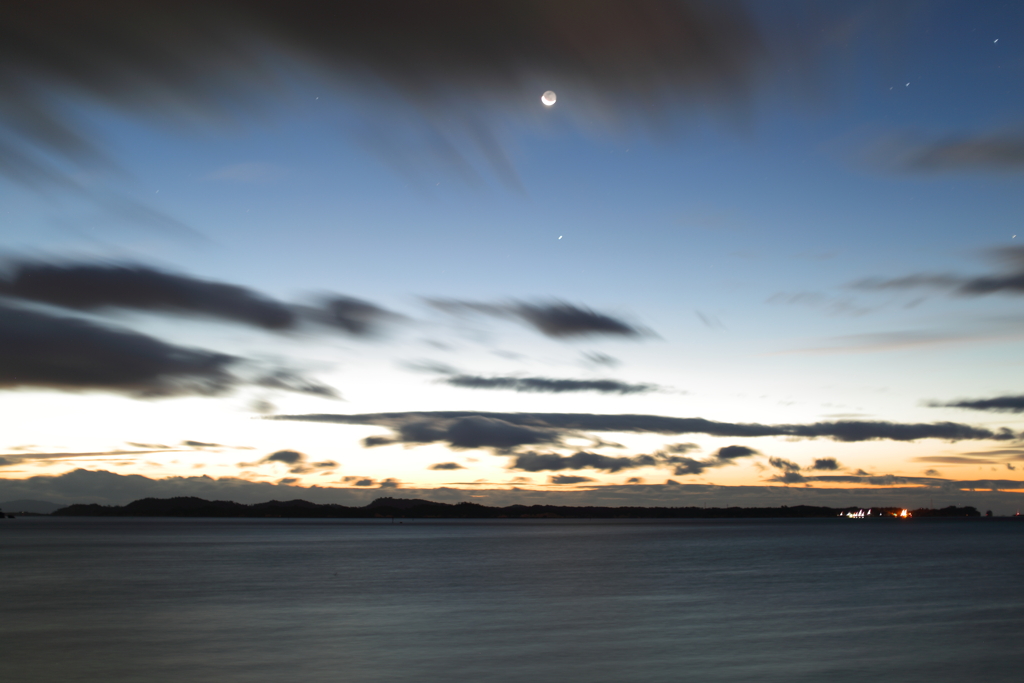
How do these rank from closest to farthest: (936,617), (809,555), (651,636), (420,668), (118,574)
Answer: (420,668), (651,636), (936,617), (118,574), (809,555)

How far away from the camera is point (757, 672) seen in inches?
1031

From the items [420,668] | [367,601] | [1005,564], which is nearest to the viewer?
[420,668]

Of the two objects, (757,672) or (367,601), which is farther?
(367,601)

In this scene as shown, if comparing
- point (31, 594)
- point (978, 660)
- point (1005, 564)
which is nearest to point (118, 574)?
point (31, 594)

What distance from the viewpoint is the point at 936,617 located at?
40844 mm

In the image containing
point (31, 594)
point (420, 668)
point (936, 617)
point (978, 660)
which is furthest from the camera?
point (31, 594)

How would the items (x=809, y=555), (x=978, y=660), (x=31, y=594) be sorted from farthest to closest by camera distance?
(x=809, y=555)
(x=31, y=594)
(x=978, y=660)

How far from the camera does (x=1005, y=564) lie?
3319 inches

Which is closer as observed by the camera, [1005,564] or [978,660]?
[978,660]

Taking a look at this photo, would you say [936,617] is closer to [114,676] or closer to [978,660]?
[978,660]

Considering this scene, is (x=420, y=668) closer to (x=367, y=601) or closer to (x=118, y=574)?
(x=367, y=601)

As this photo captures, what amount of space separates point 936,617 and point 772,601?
9.63 m

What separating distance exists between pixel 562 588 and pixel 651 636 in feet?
74.6

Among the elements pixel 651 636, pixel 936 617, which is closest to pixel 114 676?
pixel 651 636
